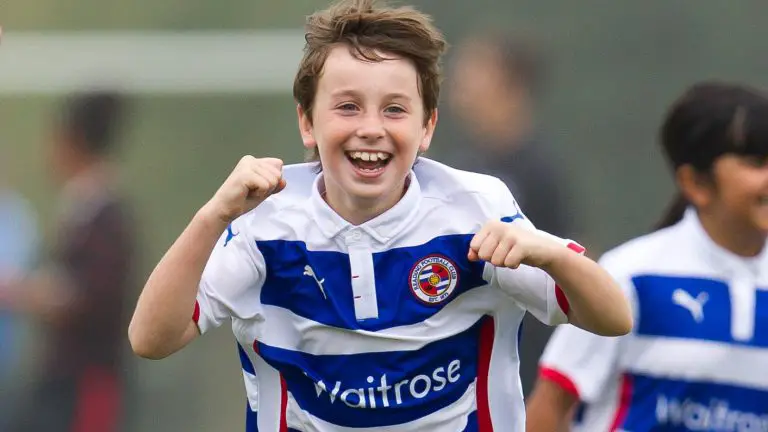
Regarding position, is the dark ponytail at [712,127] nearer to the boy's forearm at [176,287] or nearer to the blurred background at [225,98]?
the boy's forearm at [176,287]

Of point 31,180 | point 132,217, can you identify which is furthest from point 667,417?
point 31,180

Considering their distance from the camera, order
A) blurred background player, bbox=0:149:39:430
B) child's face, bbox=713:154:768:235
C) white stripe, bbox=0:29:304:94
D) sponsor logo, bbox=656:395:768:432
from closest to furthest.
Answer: sponsor logo, bbox=656:395:768:432 < child's face, bbox=713:154:768:235 < blurred background player, bbox=0:149:39:430 < white stripe, bbox=0:29:304:94

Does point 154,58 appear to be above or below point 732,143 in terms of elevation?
above

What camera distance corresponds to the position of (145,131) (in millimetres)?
8633

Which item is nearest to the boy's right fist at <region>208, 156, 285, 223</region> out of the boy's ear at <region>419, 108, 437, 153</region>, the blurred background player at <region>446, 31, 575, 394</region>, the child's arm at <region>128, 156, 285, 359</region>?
the child's arm at <region>128, 156, 285, 359</region>

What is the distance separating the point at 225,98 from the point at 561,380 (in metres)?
5.00

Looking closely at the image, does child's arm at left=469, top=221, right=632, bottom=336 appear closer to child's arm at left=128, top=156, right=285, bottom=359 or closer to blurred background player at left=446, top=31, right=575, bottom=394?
child's arm at left=128, top=156, right=285, bottom=359

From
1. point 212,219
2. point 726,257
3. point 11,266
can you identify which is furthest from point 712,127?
point 11,266

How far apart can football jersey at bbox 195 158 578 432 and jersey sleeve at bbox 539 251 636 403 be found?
0.61 meters

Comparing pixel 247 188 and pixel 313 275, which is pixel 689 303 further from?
pixel 247 188

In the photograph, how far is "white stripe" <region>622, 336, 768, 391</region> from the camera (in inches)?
156

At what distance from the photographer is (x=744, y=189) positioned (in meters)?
4.09

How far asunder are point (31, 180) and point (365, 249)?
17.4 ft

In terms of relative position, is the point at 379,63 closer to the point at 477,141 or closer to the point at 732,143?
the point at 732,143
